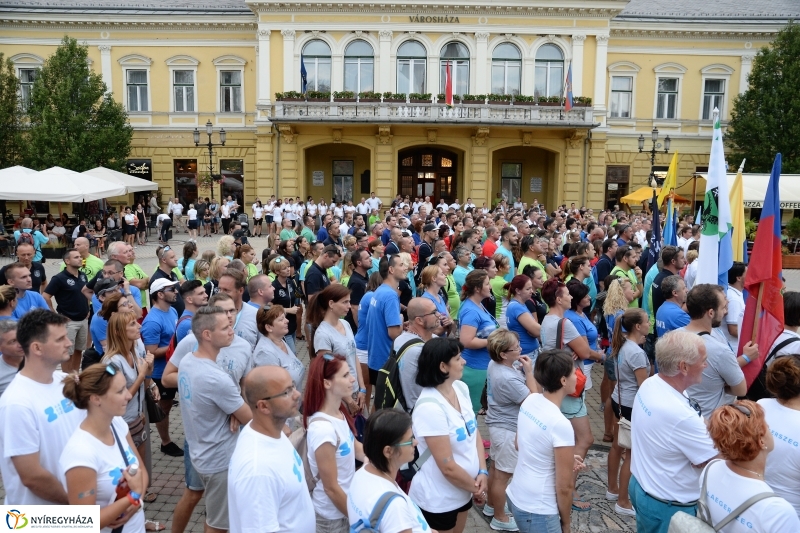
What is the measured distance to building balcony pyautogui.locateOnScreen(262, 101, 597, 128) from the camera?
28.1m

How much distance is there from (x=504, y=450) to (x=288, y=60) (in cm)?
2657

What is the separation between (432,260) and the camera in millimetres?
8977

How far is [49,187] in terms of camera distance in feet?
55.7

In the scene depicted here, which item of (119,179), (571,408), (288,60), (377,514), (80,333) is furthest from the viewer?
(288,60)

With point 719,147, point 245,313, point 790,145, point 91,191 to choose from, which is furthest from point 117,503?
point 790,145

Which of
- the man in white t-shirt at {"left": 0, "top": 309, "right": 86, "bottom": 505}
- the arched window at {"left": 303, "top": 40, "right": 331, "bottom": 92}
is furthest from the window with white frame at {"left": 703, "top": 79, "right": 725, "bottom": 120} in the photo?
the man in white t-shirt at {"left": 0, "top": 309, "right": 86, "bottom": 505}

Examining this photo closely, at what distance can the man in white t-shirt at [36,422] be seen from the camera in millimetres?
3520

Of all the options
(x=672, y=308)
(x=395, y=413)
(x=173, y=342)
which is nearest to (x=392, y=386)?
(x=395, y=413)

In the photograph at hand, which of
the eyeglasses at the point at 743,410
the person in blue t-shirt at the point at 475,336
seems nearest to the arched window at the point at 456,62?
the person in blue t-shirt at the point at 475,336

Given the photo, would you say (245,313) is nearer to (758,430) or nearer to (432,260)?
(432,260)

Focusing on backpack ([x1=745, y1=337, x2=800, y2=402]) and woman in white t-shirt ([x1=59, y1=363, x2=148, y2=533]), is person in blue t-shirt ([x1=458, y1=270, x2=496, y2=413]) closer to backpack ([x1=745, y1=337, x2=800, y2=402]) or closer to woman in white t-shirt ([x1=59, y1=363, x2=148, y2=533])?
backpack ([x1=745, y1=337, x2=800, y2=402])

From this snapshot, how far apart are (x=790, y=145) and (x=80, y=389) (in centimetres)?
3178

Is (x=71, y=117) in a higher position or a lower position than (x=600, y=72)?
lower

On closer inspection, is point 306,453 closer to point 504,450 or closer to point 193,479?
point 193,479
